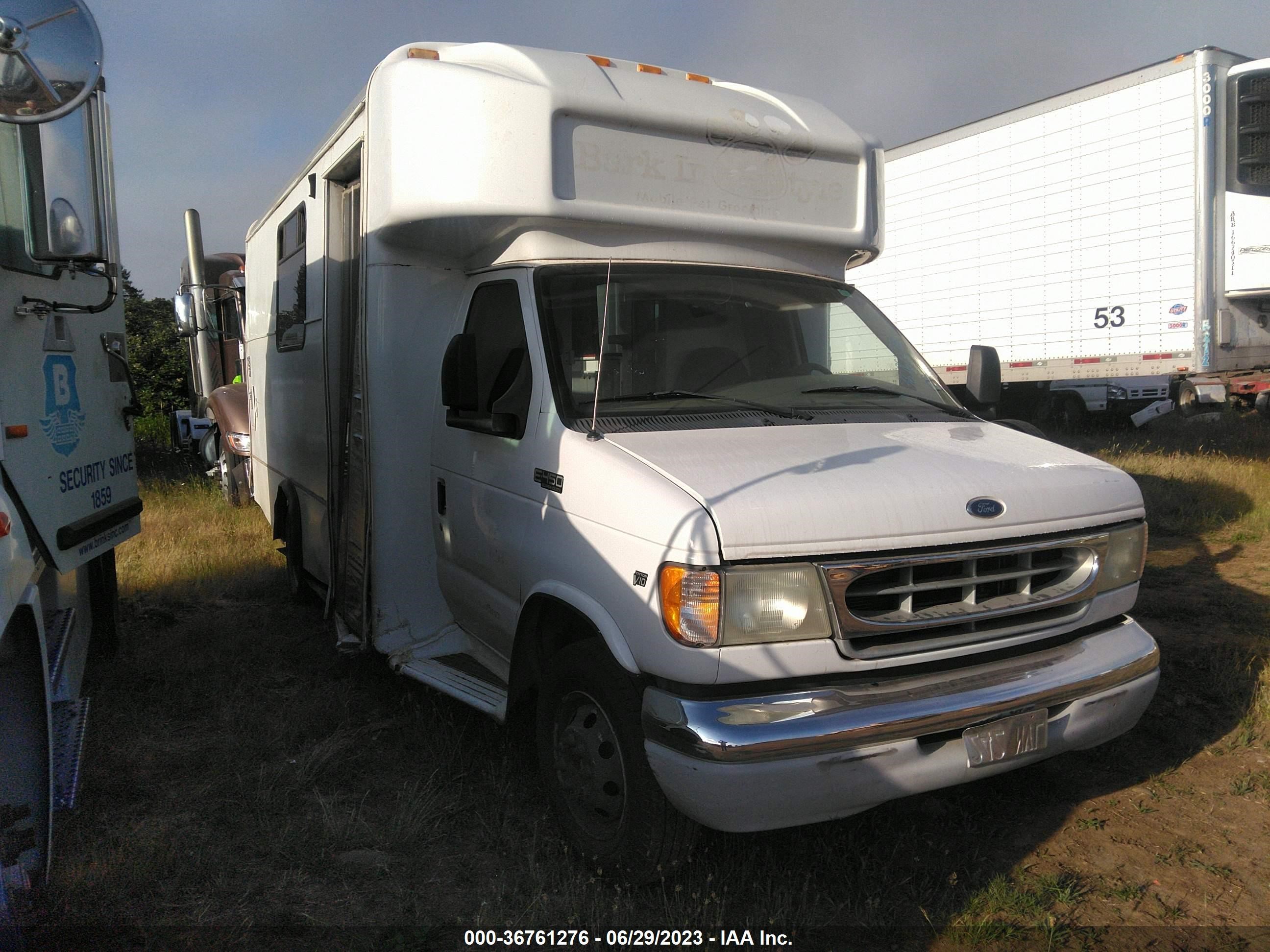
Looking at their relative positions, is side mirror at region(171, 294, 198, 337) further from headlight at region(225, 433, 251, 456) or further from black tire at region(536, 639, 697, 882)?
black tire at region(536, 639, 697, 882)

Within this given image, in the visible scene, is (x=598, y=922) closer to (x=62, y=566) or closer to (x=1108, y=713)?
(x=1108, y=713)

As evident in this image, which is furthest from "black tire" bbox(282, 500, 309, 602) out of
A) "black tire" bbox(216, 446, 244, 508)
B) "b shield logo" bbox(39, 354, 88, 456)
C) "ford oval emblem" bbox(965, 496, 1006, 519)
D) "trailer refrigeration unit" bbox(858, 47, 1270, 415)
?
"trailer refrigeration unit" bbox(858, 47, 1270, 415)

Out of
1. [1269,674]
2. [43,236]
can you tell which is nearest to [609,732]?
[43,236]

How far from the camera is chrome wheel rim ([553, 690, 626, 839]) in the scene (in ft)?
10.6

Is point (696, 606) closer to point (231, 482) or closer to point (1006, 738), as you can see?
point (1006, 738)

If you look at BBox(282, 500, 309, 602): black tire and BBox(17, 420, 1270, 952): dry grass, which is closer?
BBox(17, 420, 1270, 952): dry grass

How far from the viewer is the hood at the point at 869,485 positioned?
286 centimetres

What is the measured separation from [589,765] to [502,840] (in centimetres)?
58

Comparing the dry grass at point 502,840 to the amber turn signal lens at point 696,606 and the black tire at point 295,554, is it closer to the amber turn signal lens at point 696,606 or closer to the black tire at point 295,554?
the amber turn signal lens at point 696,606

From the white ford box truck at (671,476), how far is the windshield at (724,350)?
2 centimetres

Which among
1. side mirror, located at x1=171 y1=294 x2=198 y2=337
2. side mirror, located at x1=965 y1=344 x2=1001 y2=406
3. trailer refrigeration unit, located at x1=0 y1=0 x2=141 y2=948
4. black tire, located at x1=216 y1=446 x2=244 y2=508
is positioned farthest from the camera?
black tire, located at x1=216 y1=446 x2=244 y2=508

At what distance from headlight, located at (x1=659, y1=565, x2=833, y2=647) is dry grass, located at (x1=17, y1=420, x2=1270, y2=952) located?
91cm

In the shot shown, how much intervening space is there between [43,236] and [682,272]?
2361mm

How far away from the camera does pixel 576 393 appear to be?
369 centimetres
